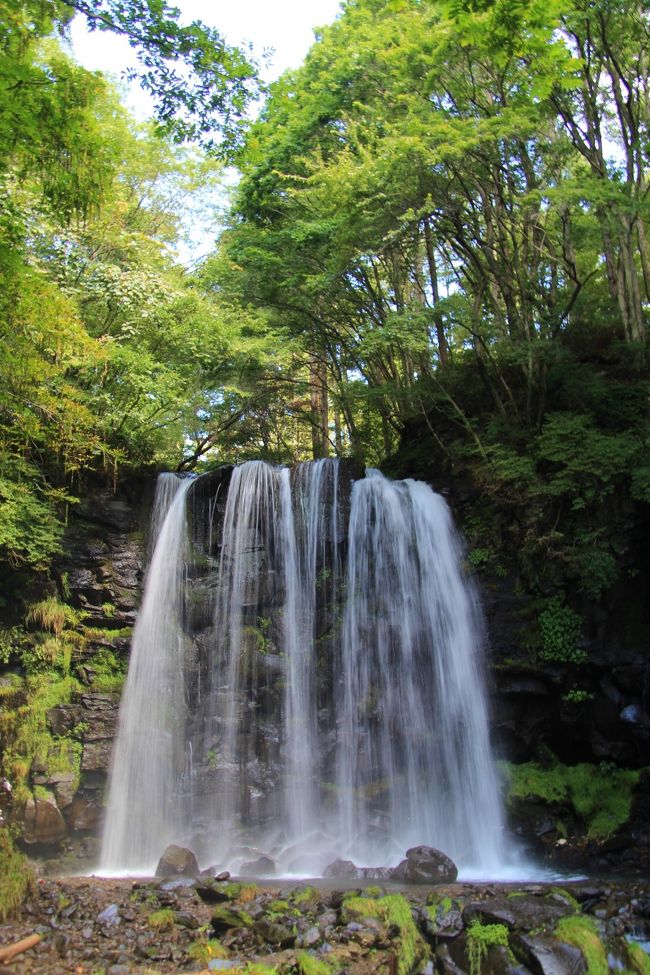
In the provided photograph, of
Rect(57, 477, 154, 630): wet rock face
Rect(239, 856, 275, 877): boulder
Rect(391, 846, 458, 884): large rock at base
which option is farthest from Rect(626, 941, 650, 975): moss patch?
Rect(57, 477, 154, 630): wet rock face

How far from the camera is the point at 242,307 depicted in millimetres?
14070

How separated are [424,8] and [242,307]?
240 inches

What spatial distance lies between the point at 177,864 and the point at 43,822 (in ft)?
6.96

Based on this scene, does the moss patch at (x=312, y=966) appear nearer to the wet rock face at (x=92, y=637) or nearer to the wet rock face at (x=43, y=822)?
the wet rock face at (x=92, y=637)

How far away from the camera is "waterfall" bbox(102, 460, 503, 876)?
8797mm

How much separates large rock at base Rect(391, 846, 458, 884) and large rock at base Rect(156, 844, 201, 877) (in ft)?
7.66

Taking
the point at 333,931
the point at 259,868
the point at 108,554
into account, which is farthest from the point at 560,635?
the point at 108,554

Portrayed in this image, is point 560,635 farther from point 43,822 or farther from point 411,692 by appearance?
point 43,822

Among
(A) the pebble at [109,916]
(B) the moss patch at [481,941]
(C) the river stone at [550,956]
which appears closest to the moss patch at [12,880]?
(A) the pebble at [109,916]

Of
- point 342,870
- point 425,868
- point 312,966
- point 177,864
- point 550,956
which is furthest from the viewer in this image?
point 177,864

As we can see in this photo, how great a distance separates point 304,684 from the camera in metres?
9.77

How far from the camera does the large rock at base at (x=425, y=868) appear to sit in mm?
7219

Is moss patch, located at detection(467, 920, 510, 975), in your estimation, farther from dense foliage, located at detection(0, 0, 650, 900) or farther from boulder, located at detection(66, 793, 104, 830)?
boulder, located at detection(66, 793, 104, 830)

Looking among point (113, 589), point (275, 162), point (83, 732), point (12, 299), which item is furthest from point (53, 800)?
point (275, 162)
